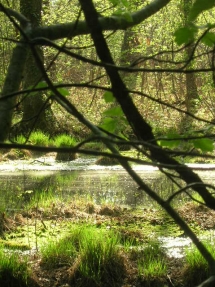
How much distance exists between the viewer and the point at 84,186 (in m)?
6.33

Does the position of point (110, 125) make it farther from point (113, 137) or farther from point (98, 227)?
point (98, 227)

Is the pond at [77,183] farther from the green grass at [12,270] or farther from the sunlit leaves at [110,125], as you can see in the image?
the sunlit leaves at [110,125]

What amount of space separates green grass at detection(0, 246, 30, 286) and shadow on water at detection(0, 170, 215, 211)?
1.58m

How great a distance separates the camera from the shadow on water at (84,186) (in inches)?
Answer: 215

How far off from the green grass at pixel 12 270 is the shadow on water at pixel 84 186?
1583 mm

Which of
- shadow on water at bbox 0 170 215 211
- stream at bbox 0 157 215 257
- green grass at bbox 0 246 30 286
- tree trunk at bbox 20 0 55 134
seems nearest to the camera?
green grass at bbox 0 246 30 286

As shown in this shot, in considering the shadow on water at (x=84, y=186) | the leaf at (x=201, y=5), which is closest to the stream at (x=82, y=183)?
the shadow on water at (x=84, y=186)

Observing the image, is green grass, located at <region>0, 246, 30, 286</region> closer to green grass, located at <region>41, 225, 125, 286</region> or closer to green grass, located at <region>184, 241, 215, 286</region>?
green grass, located at <region>41, 225, 125, 286</region>

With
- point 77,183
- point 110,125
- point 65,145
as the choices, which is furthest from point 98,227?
point 65,145

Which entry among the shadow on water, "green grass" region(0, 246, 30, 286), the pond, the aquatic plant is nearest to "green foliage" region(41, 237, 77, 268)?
"green grass" region(0, 246, 30, 286)

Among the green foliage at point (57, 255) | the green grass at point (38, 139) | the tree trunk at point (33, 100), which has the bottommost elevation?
the green foliage at point (57, 255)

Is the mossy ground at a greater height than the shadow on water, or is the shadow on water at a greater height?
the shadow on water

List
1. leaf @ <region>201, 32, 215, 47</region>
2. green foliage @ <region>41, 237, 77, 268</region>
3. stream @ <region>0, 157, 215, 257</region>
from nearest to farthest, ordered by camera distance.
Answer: leaf @ <region>201, 32, 215, 47</region> < green foliage @ <region>41, 237, 77, 268</region> < stream @ <region>0, 157, 215, 257</region>

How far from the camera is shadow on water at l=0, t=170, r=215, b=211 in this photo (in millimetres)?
5457
